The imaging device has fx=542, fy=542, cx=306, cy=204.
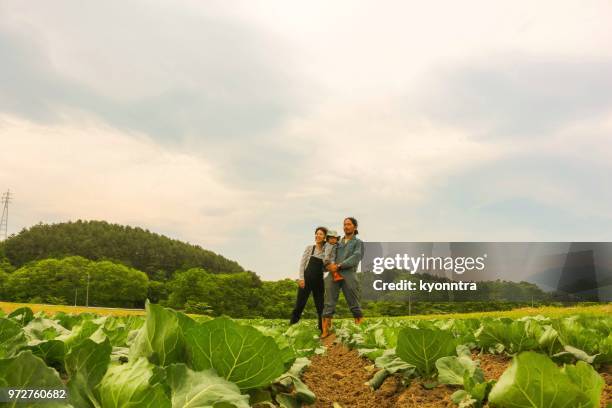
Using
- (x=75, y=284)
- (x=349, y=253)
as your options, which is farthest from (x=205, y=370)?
(x=75, y=284)

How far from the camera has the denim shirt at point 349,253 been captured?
35.3 feet

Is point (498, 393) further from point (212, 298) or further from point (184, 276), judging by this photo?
point (184, 276)

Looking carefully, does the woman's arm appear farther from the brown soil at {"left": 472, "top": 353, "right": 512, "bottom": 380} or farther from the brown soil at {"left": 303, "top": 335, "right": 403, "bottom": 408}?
the brown soil at {"left": 472, "top": 353, "right": 512, "bottom": 380}

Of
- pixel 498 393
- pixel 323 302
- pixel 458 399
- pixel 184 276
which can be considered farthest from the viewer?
pixel 184 276

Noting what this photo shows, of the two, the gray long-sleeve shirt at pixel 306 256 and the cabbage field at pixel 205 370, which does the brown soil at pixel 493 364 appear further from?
the gray long-sleeve shirt at pixel 306 256

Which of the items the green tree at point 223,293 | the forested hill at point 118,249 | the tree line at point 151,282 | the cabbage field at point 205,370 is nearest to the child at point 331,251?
the cabbage field at point 205,370

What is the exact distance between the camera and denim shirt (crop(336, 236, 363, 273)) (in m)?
10.8

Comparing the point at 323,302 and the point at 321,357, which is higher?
the point at 323,302

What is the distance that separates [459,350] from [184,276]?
280 ft

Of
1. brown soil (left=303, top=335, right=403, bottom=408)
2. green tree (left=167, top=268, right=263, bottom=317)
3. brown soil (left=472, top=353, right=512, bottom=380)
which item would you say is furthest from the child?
green tree (left=167, top=268, right=263, bottom=317)

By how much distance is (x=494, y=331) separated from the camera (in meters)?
5.34

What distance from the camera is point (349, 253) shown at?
35.7 ft

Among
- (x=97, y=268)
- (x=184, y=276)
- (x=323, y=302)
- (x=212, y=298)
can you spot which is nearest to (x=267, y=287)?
(x=212, y=298)

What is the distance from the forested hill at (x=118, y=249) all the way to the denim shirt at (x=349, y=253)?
9860cm
